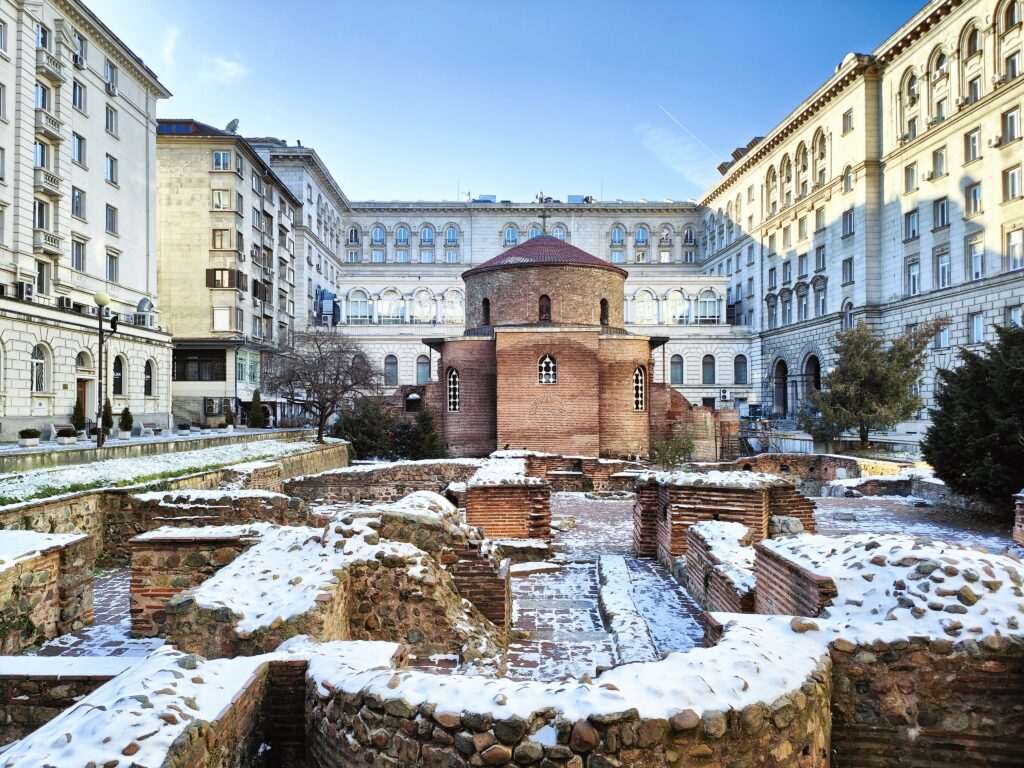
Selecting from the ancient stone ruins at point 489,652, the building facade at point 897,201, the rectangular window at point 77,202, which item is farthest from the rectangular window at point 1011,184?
the rectangular window at point 77,202

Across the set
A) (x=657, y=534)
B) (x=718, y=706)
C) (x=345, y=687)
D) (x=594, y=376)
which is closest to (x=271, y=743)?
(x=345, y=687)

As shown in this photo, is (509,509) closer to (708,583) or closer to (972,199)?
(708,583)

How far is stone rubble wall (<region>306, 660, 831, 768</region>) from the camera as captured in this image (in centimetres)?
310

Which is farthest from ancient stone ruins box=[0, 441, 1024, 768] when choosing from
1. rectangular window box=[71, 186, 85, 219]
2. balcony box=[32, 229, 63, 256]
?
rectangular window box=[71, 186, 85, 219]

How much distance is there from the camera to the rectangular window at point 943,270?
3312 cm

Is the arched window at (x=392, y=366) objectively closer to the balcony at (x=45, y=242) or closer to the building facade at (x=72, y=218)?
the building facade at (x=72, y=218)

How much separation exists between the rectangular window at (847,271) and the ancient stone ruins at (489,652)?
3659 centimetres

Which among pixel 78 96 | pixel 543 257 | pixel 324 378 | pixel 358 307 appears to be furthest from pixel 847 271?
pixel 78 96

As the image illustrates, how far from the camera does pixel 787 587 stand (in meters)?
5.29

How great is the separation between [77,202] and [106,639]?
27.8m

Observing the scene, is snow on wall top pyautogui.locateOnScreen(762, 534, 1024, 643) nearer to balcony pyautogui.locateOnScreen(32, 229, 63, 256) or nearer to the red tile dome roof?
the red tile dome roof

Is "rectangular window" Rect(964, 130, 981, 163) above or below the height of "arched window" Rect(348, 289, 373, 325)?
above

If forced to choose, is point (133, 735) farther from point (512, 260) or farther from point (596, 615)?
point (512, 260)

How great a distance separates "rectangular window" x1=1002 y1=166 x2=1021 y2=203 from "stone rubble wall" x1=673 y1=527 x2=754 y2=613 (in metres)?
29.0
